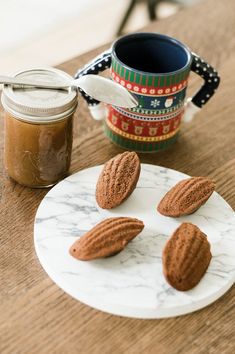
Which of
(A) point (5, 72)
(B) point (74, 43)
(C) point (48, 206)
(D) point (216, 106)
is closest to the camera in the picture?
(C) point (48, 206)

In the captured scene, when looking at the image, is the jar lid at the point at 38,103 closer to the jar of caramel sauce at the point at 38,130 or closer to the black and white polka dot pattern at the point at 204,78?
the jar of caramel sauce at the point at 38,130

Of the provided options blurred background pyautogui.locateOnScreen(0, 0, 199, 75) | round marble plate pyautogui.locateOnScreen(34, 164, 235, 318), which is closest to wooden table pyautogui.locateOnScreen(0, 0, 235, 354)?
round marble plate pyautogui.locateOnScreen(34, 164, 235, 318)

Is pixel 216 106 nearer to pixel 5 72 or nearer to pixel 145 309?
pixel 145 309

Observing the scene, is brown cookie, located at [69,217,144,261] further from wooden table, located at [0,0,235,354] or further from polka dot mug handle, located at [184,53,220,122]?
polka dot mug handle, located at [184,53,220,122]

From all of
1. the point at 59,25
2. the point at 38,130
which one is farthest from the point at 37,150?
the point at 59,25

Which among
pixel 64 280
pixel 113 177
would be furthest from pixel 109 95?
pixel 64 280

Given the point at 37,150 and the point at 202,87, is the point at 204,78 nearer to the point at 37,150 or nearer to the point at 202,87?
the point at 202,87

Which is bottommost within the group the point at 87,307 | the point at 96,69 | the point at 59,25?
the point at 59,25

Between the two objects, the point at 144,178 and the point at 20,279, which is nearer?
the point at 20,279
